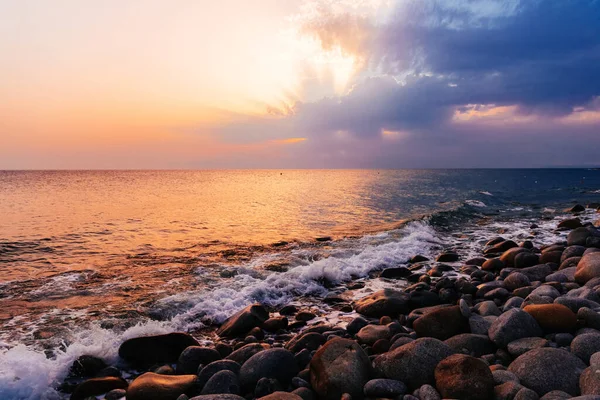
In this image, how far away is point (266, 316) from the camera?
9047 mm

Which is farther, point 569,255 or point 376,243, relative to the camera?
point 376,243

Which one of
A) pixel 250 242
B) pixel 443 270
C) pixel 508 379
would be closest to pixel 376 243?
pixel 443 270

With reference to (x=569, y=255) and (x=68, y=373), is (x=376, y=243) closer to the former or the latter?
(x=569, y=255)

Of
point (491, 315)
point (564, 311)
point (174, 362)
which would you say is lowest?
point (174, 362)

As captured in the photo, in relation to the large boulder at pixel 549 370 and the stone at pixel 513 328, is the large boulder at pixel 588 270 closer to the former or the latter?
the stone at pixel 513 328

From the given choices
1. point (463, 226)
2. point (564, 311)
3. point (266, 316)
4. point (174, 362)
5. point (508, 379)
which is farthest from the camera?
point (463, 226)

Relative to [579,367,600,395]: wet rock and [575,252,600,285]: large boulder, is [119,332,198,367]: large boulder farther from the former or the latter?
[575,252,600,285]: large boulder

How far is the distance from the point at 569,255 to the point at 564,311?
7.74 meters

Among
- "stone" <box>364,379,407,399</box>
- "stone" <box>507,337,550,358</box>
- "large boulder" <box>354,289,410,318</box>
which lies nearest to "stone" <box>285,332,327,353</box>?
"stone" <box>364,379,407,399</box>

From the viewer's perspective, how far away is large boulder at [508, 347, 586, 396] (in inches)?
186

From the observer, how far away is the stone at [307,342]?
7.00 meters

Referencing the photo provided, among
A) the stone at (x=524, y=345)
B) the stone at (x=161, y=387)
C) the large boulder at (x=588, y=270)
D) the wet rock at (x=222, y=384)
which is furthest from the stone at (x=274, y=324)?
the large boulder at (x=588, y=270)

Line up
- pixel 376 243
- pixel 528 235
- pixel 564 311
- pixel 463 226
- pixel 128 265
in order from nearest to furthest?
1. pixel 564 311
2. pixel 128 265
3. pixel 376 243
4. pixel 528 235
5. pixel 463 226

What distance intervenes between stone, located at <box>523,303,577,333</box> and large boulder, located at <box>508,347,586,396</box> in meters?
1.21
